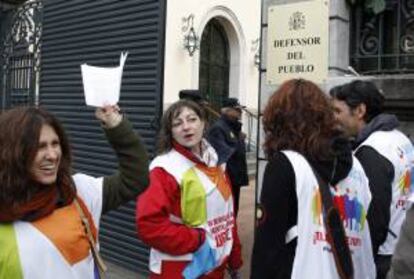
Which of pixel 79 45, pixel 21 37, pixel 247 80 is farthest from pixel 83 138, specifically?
pixel 247 80

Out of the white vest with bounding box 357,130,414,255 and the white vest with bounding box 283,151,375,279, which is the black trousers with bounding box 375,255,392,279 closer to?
the white vest with bounding box 357,130,414,255

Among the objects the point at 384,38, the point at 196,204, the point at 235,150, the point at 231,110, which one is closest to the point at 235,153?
the point at 235,150

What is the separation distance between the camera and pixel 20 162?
2252 mm

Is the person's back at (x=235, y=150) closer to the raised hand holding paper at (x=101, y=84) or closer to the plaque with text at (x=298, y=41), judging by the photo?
the plaque with text at (x=298, y=41)

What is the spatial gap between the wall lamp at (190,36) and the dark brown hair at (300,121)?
13.6m

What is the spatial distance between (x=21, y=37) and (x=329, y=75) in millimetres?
5431

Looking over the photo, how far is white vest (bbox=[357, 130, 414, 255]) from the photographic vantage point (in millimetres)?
3326

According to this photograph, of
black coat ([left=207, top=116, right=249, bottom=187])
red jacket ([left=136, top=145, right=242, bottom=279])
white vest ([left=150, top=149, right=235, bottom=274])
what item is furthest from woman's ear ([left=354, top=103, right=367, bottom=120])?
black coat ([left=207, top=116, right=249, bottom=187])

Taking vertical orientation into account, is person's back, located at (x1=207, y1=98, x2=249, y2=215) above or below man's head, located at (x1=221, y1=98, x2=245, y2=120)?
below

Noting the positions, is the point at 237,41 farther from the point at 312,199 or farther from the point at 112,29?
the point at 312,199

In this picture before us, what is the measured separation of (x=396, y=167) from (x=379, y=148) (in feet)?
0.49

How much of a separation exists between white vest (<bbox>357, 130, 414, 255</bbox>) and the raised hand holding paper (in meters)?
1.55

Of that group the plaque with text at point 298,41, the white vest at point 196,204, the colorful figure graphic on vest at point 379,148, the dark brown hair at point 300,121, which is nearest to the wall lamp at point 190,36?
the plaque with text at point 298,41

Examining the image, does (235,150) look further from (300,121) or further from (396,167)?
(300,121)
